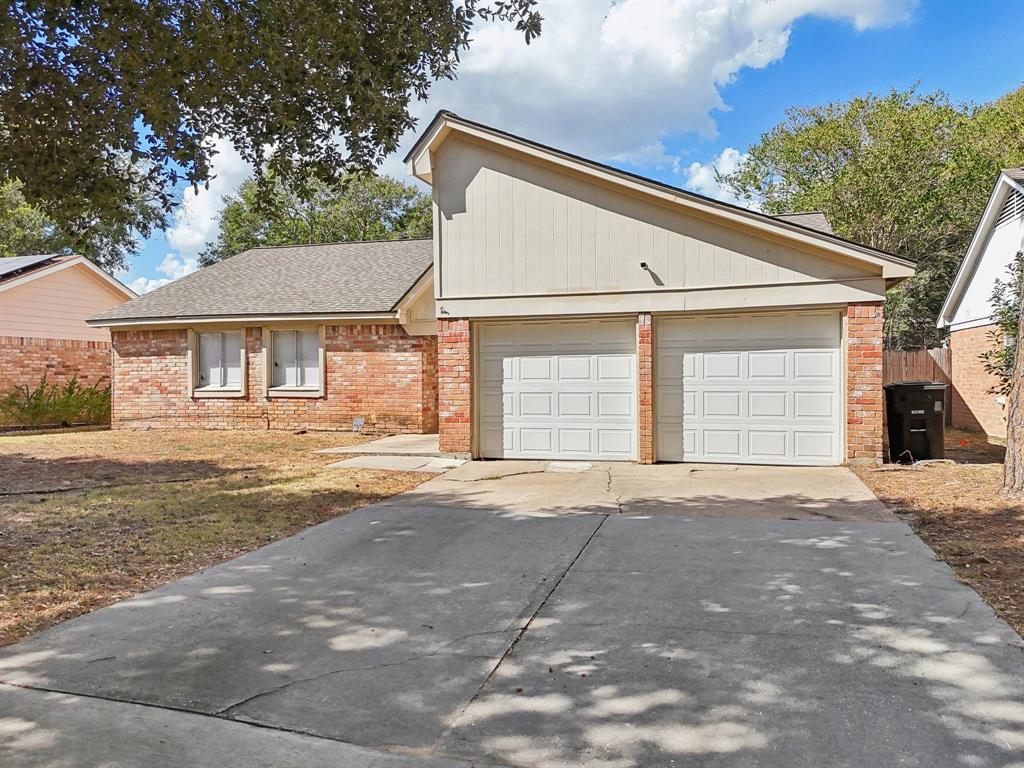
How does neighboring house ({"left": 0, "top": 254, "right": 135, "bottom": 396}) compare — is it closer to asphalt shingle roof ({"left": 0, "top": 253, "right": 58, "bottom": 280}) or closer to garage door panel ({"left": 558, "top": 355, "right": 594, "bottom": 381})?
asphalt shingle roof ({"left": 0, "top": 253, "right": 58, "bottom": 280})

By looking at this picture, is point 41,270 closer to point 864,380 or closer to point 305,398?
point 305,398

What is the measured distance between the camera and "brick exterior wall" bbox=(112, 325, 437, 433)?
15.8m

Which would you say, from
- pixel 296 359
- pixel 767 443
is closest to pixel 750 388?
pixel 767 443

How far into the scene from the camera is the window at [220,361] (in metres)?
17.1

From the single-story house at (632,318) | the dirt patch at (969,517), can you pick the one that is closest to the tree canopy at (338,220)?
the single-story house at (632,318)

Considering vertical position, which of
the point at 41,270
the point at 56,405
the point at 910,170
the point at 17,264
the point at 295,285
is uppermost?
the point at 910,170

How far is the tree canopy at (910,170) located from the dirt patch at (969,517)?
1918 centimetres

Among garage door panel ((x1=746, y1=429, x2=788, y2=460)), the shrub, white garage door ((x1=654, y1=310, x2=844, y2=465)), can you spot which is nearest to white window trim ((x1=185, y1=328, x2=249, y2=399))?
the shrub

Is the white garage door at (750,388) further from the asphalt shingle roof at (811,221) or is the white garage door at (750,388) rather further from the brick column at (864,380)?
the asphalt shingle roof at (811,221)

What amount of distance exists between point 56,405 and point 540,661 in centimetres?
1930

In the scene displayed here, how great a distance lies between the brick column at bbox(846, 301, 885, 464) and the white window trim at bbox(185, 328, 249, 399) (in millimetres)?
12819

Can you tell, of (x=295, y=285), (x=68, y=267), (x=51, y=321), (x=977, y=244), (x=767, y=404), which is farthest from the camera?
(x=68, y=267)

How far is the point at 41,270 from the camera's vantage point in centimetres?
2075

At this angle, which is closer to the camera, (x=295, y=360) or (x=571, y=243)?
(x=571, y=243)
